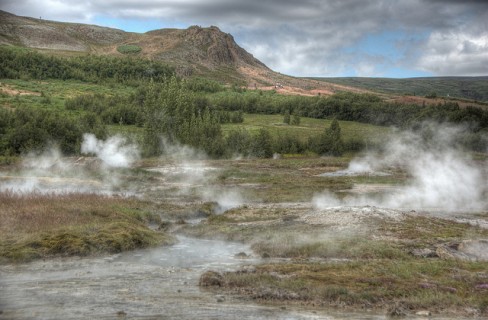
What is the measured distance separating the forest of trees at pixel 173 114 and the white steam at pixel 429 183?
14.4 meters

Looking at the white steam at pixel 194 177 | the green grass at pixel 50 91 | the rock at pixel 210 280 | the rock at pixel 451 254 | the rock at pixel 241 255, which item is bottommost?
the white steam at pixel 194 177

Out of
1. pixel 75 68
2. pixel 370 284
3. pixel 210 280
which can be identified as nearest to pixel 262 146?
pixel 370 284

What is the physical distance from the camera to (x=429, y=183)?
49688 millimetres

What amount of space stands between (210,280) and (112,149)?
57.2 meters

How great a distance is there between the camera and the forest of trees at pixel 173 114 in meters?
73.1

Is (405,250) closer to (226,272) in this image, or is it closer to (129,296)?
(226,272)

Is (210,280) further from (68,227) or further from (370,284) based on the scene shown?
(68,227)

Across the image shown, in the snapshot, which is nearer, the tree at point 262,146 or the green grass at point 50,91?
the tree at point 262,146

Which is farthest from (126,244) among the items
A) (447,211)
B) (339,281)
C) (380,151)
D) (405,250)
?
(380,151)

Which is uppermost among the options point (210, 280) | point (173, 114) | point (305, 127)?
point (173, 114)

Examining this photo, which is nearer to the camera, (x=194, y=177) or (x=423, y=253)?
(x=423, y=253)

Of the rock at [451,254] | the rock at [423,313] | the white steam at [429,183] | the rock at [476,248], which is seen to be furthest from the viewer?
the white steam at [429,183]

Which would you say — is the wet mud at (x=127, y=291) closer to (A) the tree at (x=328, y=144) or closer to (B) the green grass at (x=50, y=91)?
(A) the tree at (x=328, y=144)

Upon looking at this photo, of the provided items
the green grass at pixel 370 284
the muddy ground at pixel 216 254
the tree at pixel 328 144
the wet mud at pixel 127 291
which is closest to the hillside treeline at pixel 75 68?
the tree at pixel 328 144
